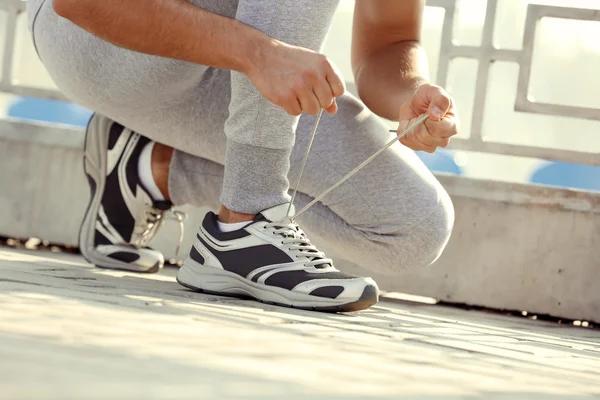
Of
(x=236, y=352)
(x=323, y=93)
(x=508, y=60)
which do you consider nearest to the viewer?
(x=236, y=352)

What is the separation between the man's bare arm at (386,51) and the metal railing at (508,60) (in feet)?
1.24

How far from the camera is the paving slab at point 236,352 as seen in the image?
0.73m

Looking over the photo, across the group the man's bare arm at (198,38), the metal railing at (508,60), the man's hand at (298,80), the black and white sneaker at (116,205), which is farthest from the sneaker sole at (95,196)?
the metal railing at (508,60)

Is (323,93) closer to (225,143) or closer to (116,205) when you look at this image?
(225,143)

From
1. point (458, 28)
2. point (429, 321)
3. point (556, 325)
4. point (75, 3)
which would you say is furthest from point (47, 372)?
point (458, 28)

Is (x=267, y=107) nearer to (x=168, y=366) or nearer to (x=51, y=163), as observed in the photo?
(x=168, y=366)

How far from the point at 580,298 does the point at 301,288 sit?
982mm

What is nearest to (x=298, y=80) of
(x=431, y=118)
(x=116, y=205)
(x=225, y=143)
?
(x=431, y=118)

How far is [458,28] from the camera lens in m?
2.49

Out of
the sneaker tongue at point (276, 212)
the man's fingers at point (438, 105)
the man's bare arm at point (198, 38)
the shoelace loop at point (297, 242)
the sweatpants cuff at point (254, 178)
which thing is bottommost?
the shoelace loop at point (297, 242)

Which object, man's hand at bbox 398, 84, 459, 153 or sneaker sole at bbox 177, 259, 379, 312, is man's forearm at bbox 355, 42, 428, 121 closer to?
man's hand at bbox 398, 84, 459, 153

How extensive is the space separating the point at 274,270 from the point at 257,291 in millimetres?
47

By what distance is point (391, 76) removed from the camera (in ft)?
6.21

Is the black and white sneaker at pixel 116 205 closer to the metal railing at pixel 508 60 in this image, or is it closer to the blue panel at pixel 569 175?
the metal railing at pixel 508 60
